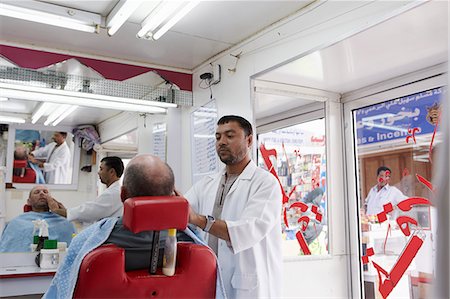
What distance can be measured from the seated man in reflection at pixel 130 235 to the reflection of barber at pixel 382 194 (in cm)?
210

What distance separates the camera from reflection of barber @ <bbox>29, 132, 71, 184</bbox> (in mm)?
3404

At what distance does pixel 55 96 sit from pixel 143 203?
2561 mm

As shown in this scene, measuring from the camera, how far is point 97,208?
3365 millimetres

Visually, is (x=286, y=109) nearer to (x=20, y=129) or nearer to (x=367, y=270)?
(x=367, y=270)

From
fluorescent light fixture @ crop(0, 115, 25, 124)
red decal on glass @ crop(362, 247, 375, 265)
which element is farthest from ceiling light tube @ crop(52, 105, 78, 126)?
red decal on glass @ crop(362, 247, 375, 265)

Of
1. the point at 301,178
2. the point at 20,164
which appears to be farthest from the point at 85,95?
the point at 301,178

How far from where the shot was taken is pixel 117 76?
3684 millimetres

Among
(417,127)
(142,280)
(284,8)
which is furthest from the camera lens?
(417,127)

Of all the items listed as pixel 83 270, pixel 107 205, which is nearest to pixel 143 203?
pixel 83 270

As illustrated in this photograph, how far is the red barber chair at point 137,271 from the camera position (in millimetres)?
1270

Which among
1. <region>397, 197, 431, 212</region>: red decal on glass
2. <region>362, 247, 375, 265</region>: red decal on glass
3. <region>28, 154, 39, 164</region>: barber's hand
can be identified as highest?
<region>28, 154, 39, 164</region>: barber's hand

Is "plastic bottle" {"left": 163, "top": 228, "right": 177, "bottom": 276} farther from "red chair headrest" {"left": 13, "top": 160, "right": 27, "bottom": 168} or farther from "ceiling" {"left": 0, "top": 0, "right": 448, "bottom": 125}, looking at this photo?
"red chair headrest" {"left": 13, "top": 160, "right": 27, "bottom": 168}

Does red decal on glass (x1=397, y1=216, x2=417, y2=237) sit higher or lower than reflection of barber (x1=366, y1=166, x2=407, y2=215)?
lower

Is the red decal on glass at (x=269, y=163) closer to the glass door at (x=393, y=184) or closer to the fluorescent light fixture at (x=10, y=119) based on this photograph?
the glass door at (x=393, y=184)
